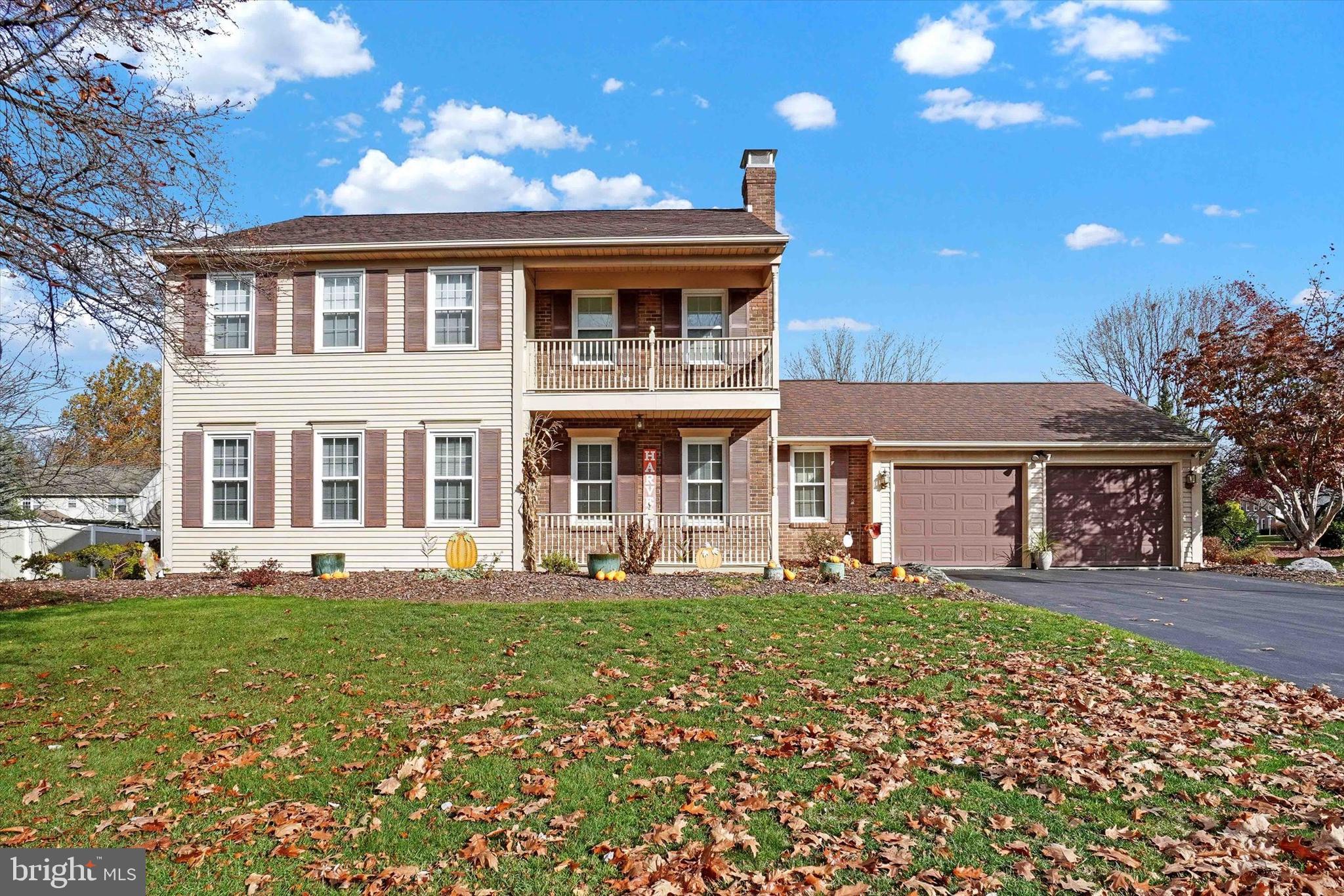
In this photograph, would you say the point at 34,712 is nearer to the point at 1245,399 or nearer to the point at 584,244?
the point at 584,244

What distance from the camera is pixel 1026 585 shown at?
14.5 m

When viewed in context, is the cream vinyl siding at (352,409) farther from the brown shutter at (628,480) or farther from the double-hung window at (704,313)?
the double-hung window at (704,313)

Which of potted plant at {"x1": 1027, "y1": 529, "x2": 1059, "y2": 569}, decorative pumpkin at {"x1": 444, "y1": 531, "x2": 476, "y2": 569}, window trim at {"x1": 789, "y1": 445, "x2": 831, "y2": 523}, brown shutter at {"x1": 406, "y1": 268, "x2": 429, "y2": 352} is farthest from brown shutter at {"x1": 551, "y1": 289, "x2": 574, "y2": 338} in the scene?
potted plant at {"x1": 1027, "y1": 529, "x2": 1059, "y2": 569}

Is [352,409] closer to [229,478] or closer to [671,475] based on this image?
[229,478]

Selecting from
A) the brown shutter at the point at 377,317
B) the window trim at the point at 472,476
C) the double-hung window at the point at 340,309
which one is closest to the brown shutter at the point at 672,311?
the window trim at the point at 472,476

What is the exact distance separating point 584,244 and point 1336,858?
1323cm

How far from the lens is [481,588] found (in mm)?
12844

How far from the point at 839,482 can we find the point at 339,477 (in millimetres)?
10368

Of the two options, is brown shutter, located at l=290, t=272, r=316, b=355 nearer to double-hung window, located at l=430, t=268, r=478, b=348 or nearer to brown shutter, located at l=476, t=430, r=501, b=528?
double-hung window, located at l=430, t=268, r=478, b=348

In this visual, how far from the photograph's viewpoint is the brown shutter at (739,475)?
53.2 ft

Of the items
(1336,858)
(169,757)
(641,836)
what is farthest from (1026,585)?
(169,757)

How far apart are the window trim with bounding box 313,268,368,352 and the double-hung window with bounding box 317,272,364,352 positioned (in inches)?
0.5

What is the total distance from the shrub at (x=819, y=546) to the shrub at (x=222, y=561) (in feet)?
37.0

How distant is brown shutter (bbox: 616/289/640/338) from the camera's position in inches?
646
